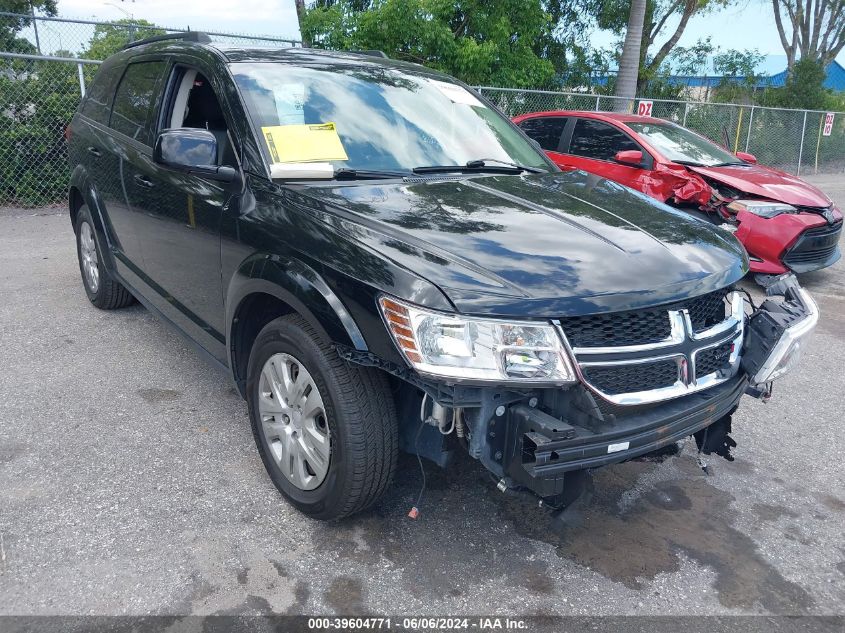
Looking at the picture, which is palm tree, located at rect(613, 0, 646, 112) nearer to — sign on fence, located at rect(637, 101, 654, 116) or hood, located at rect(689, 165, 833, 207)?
sign on fence, located at rect(637, 101, 654, 116)

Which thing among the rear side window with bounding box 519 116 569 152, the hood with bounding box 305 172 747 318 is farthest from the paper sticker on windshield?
the rear side window with bounding box 519 116 569 152

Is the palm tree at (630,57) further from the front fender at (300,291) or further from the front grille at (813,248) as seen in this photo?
the front fender at (300,291)

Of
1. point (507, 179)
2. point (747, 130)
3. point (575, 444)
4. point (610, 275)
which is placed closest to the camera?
point (575, 444)

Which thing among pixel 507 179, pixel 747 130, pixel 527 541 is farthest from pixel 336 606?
pixel 747 130

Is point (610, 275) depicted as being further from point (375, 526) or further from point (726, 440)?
point (375, 526)

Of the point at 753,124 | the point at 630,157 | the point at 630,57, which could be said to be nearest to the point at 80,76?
the point at 630,157

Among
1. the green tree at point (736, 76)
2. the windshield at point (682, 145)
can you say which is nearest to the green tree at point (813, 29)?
the green tree at point (736, 76)

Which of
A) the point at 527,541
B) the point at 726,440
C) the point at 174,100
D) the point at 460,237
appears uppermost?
the point at 174,100

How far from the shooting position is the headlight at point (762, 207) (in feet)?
22.5

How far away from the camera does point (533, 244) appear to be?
8.58 feet

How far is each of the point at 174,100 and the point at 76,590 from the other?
2515mm

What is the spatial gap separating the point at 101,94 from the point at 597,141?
18.1ft

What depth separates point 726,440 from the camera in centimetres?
299

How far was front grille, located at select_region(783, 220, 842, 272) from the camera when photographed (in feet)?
22.5
